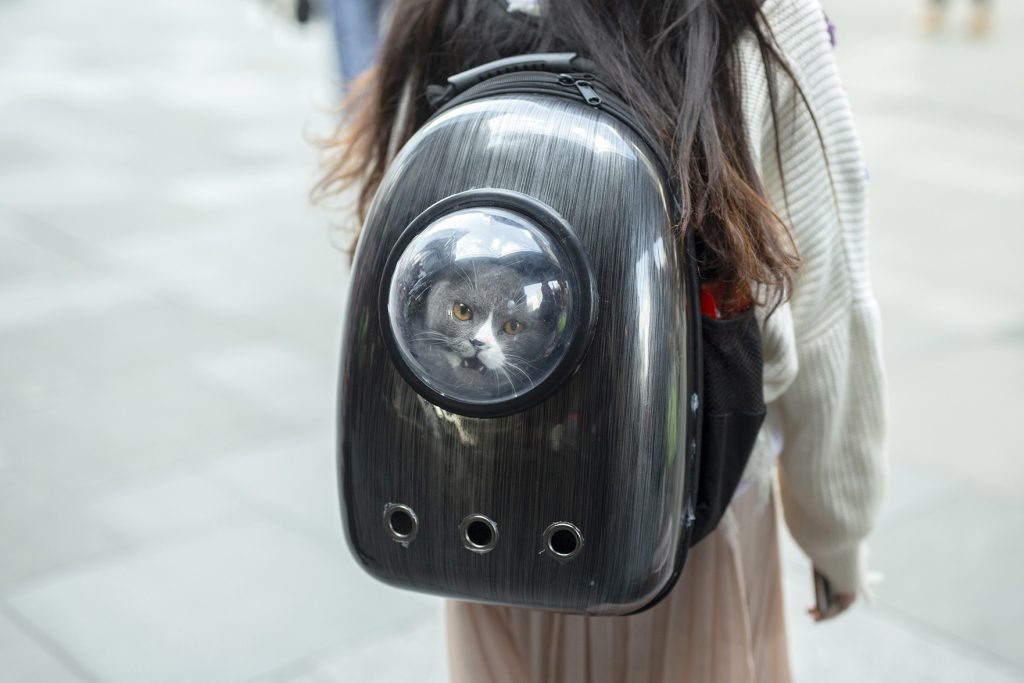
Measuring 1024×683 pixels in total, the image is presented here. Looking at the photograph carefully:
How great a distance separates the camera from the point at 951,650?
3.18 metres

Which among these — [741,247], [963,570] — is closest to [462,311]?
[741,247]

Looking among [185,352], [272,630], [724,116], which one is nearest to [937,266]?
[185,352]

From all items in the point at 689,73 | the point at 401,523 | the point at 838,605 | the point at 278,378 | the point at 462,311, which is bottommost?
the point at 278,378

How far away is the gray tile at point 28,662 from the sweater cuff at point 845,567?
199cm

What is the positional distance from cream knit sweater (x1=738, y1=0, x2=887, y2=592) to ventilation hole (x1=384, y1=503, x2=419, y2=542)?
542 millimetres

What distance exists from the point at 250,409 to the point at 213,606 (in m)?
1.27

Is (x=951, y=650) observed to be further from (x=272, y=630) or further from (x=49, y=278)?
(x=49, y=278)

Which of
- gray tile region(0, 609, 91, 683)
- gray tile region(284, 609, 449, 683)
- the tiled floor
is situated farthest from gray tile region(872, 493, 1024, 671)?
gray tile region(0, 609, 91, 683)

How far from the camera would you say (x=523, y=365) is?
1.17m

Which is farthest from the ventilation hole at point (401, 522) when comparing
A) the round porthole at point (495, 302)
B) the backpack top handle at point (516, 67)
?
the backpack top handle at point (516, 67)

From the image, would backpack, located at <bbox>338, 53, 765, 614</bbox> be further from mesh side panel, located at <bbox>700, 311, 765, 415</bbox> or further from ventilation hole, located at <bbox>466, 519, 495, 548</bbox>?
mesh side panel, located at <bbox>700, 311, 765, 415</bbox>

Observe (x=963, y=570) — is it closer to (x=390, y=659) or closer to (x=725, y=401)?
(x=390, y=659)

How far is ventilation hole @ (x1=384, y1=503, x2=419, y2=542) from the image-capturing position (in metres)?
1.26

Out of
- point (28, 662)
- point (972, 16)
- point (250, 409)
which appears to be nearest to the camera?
point (28, 662)
